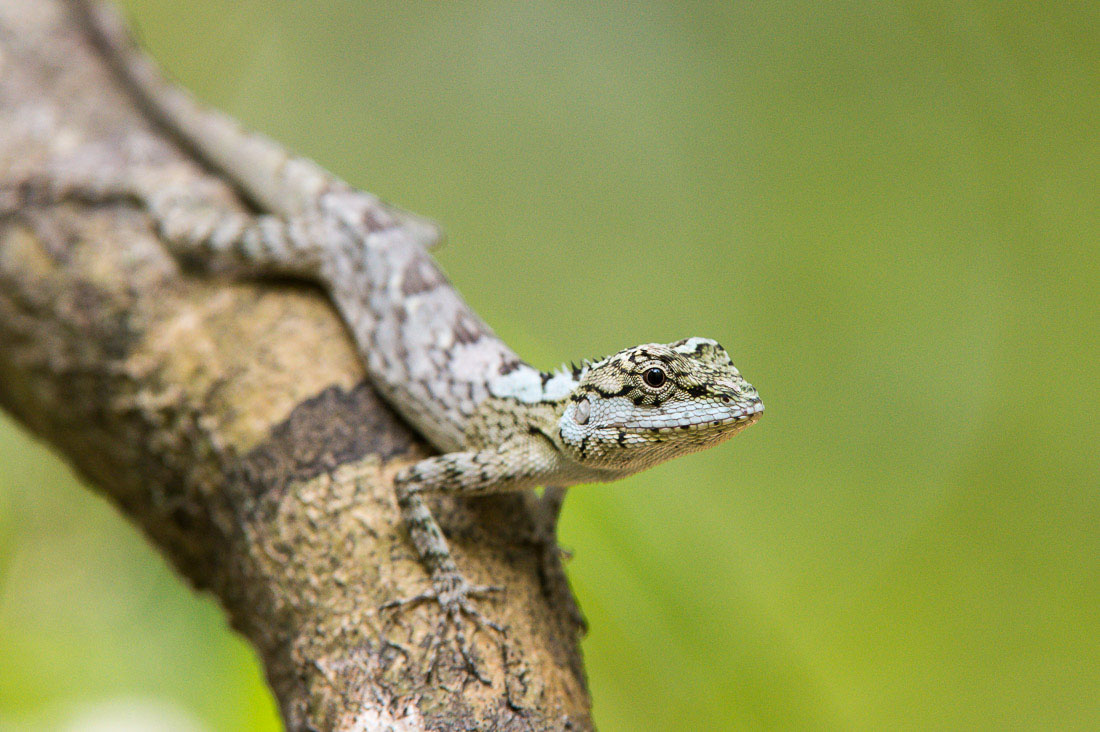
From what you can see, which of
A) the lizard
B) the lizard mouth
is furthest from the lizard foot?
the lizard mouth

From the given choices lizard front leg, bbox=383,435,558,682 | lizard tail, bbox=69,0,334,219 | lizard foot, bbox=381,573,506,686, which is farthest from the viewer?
lizard tail, bbox=69,0,334,219

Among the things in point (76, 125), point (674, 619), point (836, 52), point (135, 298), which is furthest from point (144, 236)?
point (836, 52)

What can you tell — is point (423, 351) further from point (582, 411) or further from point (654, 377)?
point (654, 377)

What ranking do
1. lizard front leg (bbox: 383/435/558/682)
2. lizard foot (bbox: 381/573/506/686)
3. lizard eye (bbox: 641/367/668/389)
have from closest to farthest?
lizard foot (bbox: 381/573/506/686)
lizard eye (bbox: 641/367/668/389)
lizard front leg (bbox: 383/435/558/682)

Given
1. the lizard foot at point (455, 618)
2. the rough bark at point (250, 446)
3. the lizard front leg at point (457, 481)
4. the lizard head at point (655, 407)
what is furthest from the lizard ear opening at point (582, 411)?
the lizard foot at point (455, 618)

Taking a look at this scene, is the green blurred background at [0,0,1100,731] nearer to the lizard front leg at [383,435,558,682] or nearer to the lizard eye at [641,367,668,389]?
the lizard front leg at [383,435,558,682]

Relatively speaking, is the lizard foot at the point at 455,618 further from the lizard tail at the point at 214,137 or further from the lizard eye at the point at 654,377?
the lizard tail at the point at 214,137

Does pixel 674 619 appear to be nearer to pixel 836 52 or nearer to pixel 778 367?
pixel 778 367
